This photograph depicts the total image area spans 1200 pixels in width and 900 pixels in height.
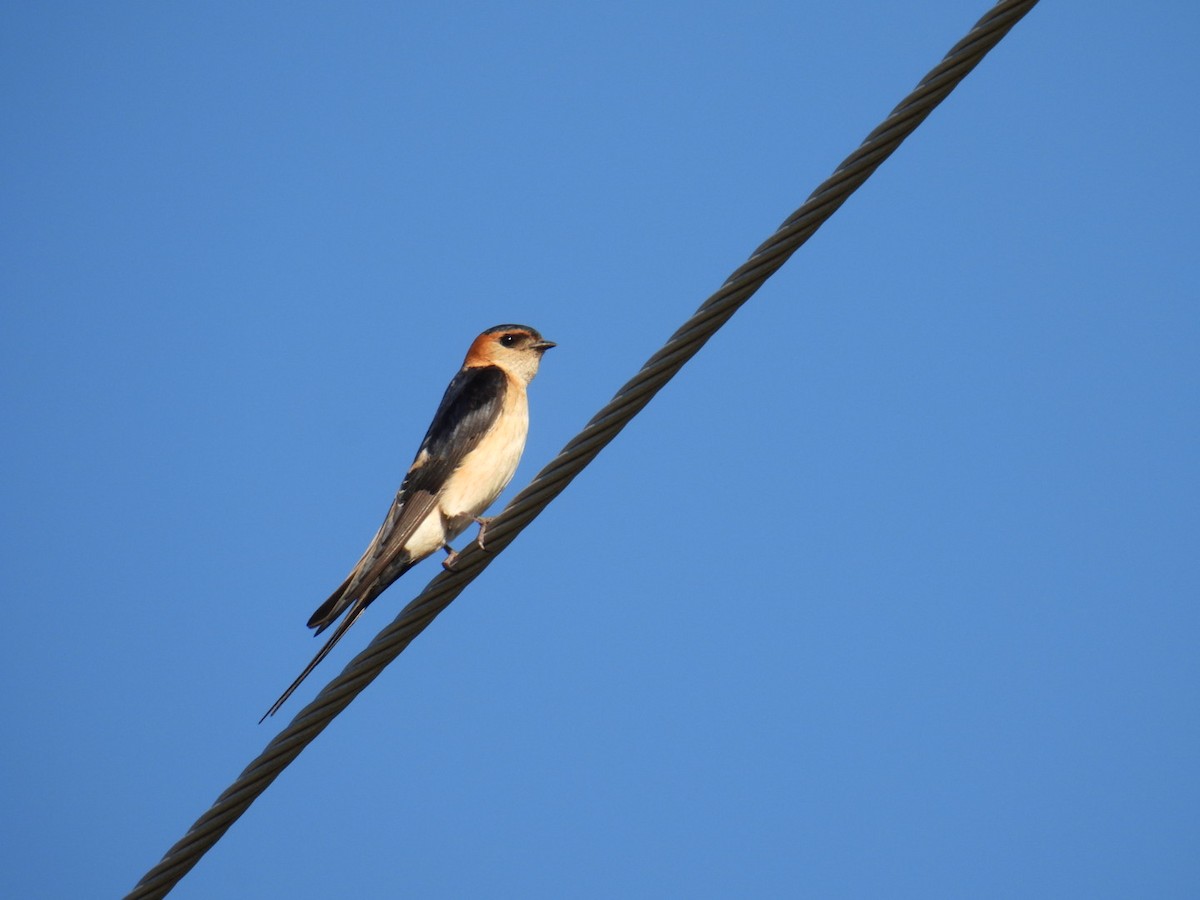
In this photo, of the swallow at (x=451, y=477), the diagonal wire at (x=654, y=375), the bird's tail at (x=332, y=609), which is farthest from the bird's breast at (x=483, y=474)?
the diagonal wire at (x=654, y=375)

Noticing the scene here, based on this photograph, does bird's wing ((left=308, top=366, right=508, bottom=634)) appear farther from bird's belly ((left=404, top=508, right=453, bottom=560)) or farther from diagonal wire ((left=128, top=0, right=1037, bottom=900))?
diagonal wire ((left=128, top=0, right=1037, bottom=900))

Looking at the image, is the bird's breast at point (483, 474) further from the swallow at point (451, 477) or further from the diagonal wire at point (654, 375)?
the diagonal wire at point (654, 375)

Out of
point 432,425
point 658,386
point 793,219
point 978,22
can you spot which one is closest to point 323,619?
point 432,425

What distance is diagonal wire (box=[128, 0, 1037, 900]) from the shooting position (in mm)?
3422

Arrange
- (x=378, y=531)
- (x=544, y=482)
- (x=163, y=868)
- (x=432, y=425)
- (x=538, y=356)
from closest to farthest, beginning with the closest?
(x=163, y=868)
(x=544, y=482)
(x=378, y=531)
(x=432, y=425)
(x=538, y=356)

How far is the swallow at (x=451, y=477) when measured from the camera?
A: 617 cm

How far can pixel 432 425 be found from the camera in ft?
23.2

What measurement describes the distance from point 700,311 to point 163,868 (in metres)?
2.20

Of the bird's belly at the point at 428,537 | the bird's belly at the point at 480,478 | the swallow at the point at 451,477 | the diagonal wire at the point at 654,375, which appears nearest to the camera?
the diagonal wire at the point at 654,375

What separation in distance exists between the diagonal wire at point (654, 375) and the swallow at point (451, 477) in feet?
7.23

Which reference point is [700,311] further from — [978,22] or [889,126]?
[978,22]

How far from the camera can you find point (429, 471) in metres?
6.68

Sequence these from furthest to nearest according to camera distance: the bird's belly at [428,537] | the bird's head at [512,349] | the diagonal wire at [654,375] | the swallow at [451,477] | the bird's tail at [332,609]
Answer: the bird's head at [512,349] → the bird's belly at [428,537] → the swallow at [451,477] → the bird's tail at [332,609] → the diagonal wire at [654,375]

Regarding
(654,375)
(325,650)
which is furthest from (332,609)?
(654,375)
